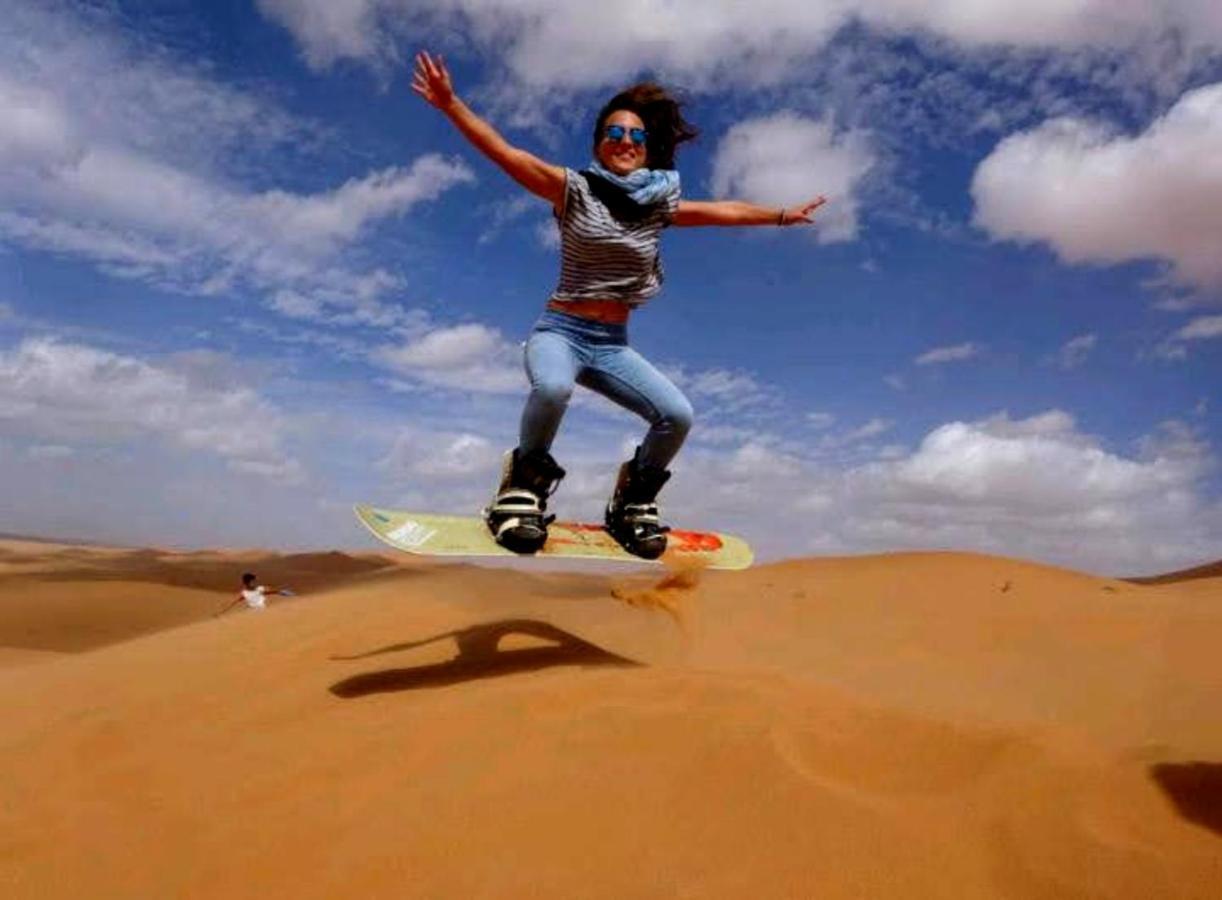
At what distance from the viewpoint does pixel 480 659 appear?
4.71m

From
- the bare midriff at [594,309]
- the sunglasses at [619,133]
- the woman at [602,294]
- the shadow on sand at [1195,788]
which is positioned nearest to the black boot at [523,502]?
the woman at [602,294]

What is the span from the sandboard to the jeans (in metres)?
0.53

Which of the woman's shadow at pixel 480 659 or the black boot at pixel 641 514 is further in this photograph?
the black boot at pixel 641 514

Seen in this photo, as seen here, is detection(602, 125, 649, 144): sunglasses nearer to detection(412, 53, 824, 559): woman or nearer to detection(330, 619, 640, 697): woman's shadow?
detection(412, 53, 824, 559): woman

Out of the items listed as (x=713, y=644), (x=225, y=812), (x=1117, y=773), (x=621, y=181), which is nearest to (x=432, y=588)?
(x=713, y=644)

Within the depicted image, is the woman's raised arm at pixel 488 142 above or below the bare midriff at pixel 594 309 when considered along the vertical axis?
above

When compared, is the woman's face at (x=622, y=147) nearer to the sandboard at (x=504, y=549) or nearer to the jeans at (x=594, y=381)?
the jeans at (x=594, y=381)

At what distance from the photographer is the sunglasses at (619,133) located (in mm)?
4801

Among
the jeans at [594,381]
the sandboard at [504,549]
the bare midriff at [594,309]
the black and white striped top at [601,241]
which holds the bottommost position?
the sandboard at [504,549]

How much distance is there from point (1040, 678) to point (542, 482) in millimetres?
2576

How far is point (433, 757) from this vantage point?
3.11 meters

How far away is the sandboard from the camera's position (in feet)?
14.9

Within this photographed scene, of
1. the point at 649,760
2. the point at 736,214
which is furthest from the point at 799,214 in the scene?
the point at 649,760

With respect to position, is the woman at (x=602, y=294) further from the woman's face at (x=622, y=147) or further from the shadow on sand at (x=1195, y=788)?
the shadow on sand at (x=1195, y=788)
